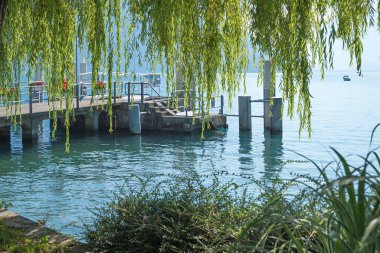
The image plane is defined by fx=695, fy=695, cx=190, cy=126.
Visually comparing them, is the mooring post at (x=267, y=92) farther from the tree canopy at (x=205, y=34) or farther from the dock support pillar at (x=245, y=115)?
the tree canopy at (x=205, y=34)

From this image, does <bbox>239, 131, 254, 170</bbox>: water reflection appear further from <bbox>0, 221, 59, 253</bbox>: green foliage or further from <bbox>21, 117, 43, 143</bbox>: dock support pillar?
<bbox>0, 221, 59, 253</bbox>: green foliage

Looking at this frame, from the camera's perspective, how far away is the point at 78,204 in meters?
14.7

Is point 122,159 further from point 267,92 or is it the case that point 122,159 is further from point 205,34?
point 205,34

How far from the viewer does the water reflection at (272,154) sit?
2037 centimetres

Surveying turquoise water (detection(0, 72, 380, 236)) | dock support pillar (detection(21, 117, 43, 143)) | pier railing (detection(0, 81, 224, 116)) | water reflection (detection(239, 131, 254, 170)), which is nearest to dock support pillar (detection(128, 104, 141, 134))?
turquoise water (detection(0, 72, 380, 236))

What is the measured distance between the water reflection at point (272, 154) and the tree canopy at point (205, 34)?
12.9 m

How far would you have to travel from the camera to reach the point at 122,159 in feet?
→ 75.0

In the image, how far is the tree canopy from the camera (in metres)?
5.49

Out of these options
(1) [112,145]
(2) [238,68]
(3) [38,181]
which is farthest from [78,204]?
(1) [112,145]

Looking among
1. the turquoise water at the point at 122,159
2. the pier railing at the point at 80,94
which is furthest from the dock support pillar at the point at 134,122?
the pier railing at the point at 80,94

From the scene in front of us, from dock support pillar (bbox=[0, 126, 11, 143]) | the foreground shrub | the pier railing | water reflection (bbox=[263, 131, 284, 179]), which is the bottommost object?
water reflection (bbox=[263, 131, 284, 179])

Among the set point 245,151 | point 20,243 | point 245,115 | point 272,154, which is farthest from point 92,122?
point 20,243

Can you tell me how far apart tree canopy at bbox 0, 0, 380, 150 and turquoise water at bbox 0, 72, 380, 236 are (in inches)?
221

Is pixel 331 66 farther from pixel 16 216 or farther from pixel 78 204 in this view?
pixel 78 204
